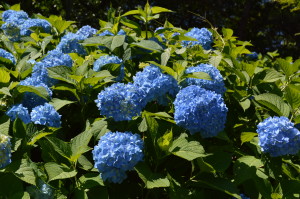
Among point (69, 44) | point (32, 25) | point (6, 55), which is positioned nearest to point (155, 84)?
point (69, 44)

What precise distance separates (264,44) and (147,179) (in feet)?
49.7

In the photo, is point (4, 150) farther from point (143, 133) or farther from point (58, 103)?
point (143, 133)

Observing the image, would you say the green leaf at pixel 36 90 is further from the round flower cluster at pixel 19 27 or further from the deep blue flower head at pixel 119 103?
the round flower cluster at pixel 19 27

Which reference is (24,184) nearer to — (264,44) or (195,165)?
(195,165)

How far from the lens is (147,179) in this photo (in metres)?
1.63

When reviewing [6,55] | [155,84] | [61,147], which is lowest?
[6,55]

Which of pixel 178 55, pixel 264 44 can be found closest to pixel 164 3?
pixel 264 44

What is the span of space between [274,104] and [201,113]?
0.44 m

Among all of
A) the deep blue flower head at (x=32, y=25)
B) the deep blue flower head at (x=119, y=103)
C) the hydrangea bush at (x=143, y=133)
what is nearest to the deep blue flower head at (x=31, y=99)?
the hydrangea bush at (x=143, y=133)

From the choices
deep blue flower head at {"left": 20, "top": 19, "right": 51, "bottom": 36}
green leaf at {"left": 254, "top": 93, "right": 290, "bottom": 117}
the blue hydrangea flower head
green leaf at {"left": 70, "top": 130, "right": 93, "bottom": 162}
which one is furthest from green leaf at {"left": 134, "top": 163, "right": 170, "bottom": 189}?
the blue hydrangea flower head

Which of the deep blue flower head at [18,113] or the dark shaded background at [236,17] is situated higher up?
the deep blue flower head at [18,113]

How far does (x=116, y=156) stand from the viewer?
5.34ft

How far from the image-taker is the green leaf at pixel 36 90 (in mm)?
1983

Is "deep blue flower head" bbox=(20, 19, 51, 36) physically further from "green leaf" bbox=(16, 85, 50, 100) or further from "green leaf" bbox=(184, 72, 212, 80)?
"green leaf" bbox=(184, 72, 212, 80)
